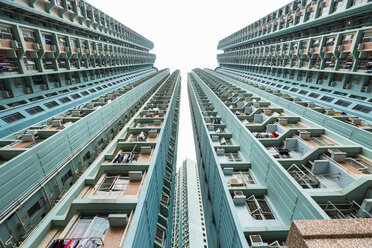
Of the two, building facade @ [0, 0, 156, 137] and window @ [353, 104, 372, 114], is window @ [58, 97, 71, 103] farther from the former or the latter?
window @ [353, 104, 372, 114]

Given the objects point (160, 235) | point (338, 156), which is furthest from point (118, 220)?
point (338, 156)

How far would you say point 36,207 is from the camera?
40.0 feet

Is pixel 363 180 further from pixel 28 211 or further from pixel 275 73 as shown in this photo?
pixel 275 73

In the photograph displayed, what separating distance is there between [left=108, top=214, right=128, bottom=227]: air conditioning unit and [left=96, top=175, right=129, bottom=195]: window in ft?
8.07

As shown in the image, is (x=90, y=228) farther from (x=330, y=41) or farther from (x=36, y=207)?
(x=330, y=41)

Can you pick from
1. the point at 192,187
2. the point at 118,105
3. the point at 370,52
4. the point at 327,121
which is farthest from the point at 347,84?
the point at 192,187

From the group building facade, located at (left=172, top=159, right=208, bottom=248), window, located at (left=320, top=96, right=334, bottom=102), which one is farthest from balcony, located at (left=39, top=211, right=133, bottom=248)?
building facade, located at (left=172, top=159, right=208, bottom=248)

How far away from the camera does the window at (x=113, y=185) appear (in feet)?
32.7

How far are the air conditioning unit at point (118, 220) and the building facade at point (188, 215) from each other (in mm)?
69313

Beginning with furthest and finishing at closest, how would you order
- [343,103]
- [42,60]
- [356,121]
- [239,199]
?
[343,103], [42,60], [356,121], [239,199]

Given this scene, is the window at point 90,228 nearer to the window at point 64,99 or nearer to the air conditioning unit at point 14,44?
the air conditioning unit at point 14,44

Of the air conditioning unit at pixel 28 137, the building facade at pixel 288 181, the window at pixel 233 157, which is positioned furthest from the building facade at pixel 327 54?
the air conditioning unit at pixel 28 137

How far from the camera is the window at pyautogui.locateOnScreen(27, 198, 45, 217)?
1165 centimetres

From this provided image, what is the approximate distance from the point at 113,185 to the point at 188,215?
78.8 metres
